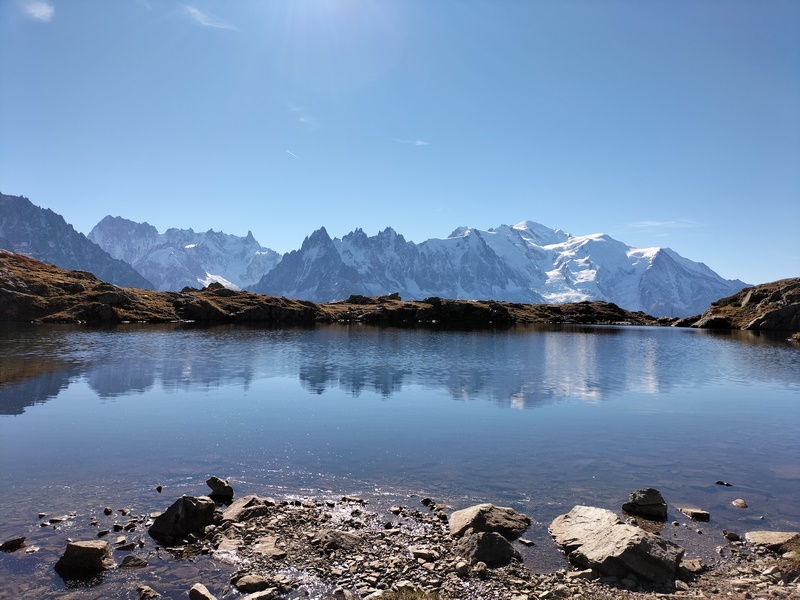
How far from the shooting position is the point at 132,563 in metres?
17.3

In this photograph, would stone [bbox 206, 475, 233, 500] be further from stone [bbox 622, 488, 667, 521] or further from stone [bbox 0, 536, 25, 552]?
stone [bbox 622, 488, 667, 521]

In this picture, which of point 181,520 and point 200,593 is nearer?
point 200,593

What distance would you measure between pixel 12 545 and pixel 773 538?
28611mm

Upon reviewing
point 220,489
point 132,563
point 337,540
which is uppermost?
point 220,489

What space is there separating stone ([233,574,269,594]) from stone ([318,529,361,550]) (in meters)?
2.93

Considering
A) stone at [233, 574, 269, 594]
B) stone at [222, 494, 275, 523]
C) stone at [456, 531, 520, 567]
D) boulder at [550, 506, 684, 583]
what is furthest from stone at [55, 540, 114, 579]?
boulder at [550, 506, 684, 583]

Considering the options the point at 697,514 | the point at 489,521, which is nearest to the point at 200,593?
the point at 489,521

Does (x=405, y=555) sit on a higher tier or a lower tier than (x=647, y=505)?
lower

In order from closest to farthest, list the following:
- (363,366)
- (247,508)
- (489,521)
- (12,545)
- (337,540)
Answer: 1. (12,545)
2. (337,540)
3. (489,521)
4. (247,508)
5. (363,366)

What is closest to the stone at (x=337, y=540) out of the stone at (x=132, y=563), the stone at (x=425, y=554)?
the stone at (x=425, y=554)

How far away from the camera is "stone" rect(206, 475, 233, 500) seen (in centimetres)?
2344

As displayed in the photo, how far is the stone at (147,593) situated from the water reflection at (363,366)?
32080 millimetres

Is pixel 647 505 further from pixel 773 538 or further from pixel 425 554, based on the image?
pixel 425 554

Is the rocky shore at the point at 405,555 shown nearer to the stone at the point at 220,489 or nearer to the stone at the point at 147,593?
the stone at the point at 147,593
